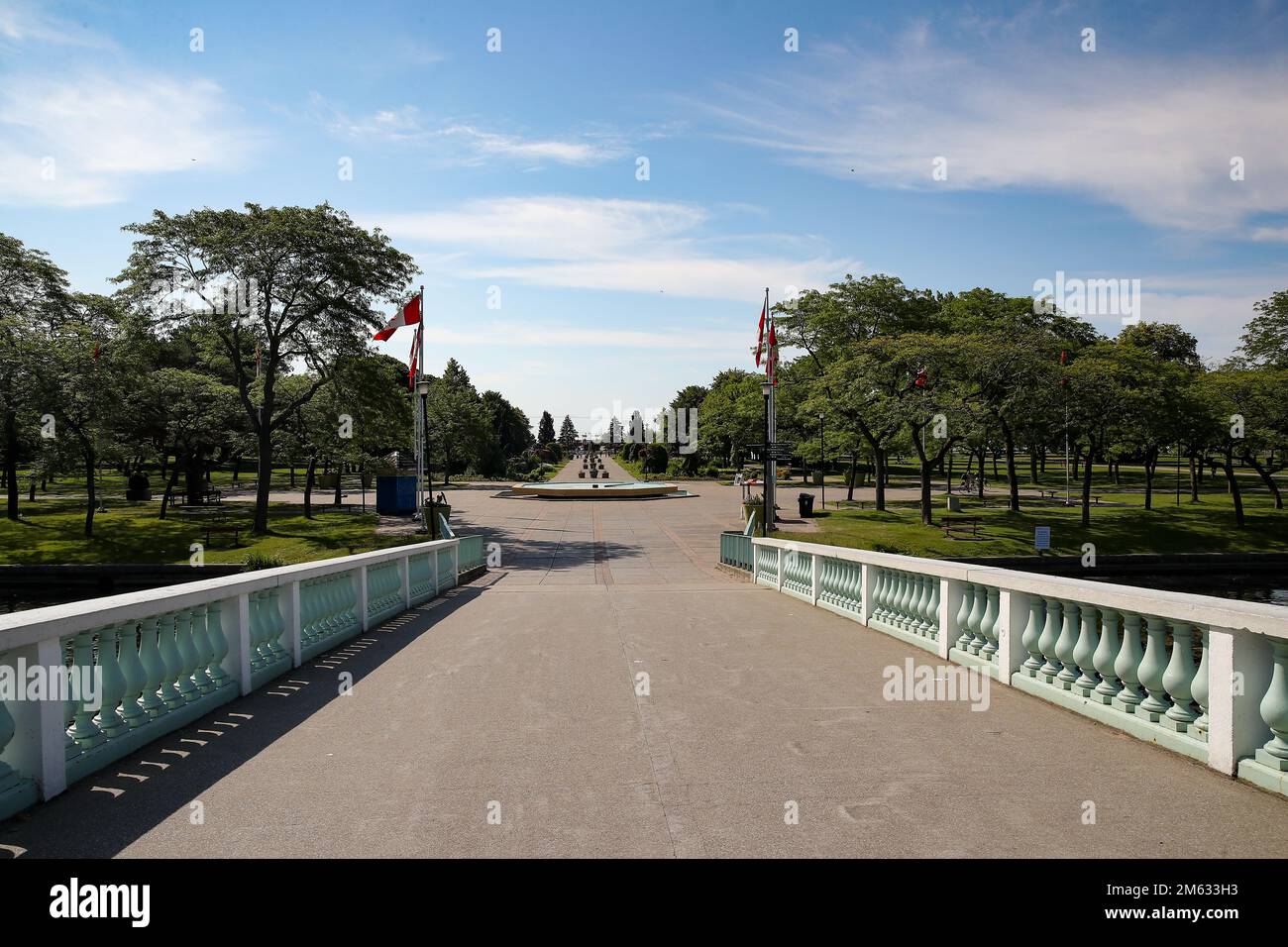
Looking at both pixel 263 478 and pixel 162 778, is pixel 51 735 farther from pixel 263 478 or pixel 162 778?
pixel 263 478

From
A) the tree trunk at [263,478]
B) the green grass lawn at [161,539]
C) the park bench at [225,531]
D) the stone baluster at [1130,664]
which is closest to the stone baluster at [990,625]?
the stone baluster at [1130,664]

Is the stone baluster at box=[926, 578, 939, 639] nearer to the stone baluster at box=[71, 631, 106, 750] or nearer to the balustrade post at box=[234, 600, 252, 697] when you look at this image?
the balustrade post at box=[234, 600, 252, 697]

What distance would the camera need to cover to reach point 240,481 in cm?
7519

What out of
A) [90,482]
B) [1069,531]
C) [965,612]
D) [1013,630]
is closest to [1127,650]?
[1013,630]

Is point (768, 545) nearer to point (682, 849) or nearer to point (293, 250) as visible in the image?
point (682, 849)

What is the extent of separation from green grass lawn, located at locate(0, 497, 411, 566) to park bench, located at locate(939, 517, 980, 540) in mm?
20675

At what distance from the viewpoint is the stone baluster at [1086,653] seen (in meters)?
5.64

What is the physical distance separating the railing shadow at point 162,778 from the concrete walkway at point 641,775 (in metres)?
0.02

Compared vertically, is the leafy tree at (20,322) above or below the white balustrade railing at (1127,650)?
above

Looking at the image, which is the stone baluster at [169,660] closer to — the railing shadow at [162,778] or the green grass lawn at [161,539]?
the railing shadow at [162,778]

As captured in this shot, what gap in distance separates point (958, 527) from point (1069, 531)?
549 centimetres

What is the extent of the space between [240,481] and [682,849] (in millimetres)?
81174

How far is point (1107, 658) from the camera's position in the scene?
541cm
